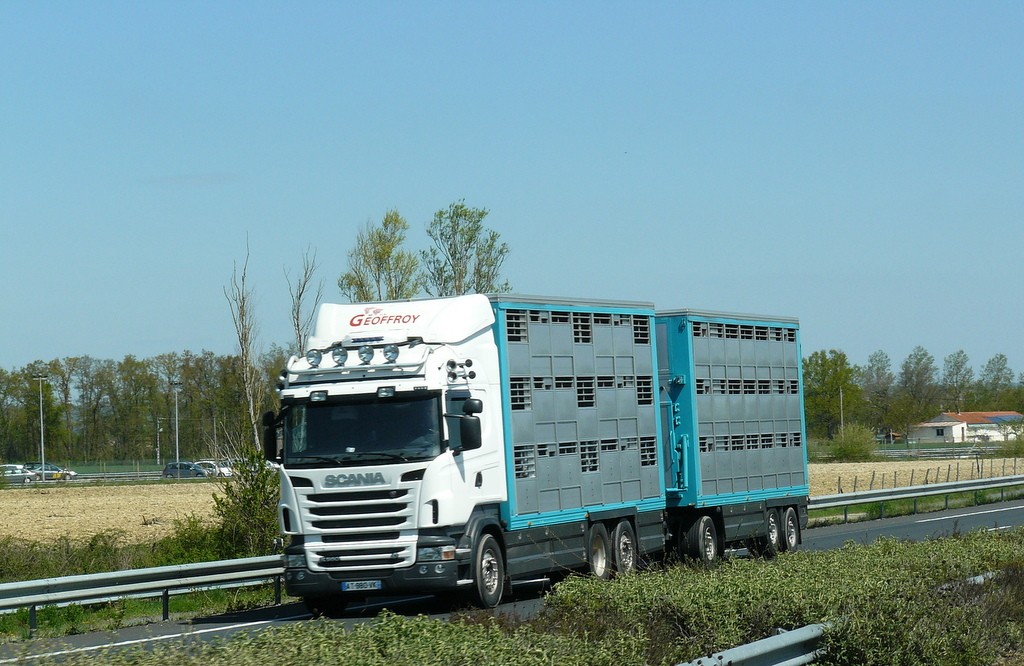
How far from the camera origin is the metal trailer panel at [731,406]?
20562 millimetres

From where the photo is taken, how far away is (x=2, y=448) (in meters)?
117

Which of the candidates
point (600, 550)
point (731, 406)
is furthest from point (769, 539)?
point (600, 550)

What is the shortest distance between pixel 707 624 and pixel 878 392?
149 meters

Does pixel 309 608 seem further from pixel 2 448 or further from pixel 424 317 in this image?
pixel 2 448

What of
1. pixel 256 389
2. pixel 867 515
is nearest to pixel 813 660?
pixel 256 389

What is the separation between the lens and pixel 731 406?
21859 millimetres

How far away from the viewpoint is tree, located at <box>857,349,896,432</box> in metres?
135

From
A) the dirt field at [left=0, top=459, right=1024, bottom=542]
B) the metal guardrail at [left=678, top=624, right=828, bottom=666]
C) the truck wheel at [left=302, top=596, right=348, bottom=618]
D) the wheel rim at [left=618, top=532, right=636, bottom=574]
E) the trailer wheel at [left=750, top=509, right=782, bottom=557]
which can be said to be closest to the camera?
the metal guardrail at [left=678, top=624, right=828, bottom=666]

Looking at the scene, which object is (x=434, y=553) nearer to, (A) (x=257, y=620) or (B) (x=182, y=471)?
(A) (x=257, y=620)

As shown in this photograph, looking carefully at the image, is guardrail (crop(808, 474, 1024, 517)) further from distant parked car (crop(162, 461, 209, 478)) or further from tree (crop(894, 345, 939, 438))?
tree (crop(894, 345, 939, 438))

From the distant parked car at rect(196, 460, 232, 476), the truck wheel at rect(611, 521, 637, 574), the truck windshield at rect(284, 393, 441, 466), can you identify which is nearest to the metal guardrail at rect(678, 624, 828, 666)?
the truck windshield at rect(284, 393, 441, 466)

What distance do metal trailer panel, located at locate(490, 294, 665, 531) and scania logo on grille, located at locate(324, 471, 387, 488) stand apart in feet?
6.37

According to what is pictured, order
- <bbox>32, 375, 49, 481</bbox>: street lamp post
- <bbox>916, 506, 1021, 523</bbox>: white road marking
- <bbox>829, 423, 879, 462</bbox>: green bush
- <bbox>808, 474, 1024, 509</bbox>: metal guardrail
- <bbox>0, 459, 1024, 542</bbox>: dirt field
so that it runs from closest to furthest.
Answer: <bbox>808, 474, 1024, 509</bbox>: metal guardrail
<bbox>916, 506, 1021, 523</bbox>: white road marking
<bbox>0, 459, 1024, 542</bbox>: dirt field
<bbox>829, 423, 879, 462</bbox>: green bush
<bbox>32, 375, 49, 481</bbox>: street lamp post

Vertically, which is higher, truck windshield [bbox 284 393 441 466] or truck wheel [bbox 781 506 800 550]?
truck windshield [bbox 284 393 441 466]
